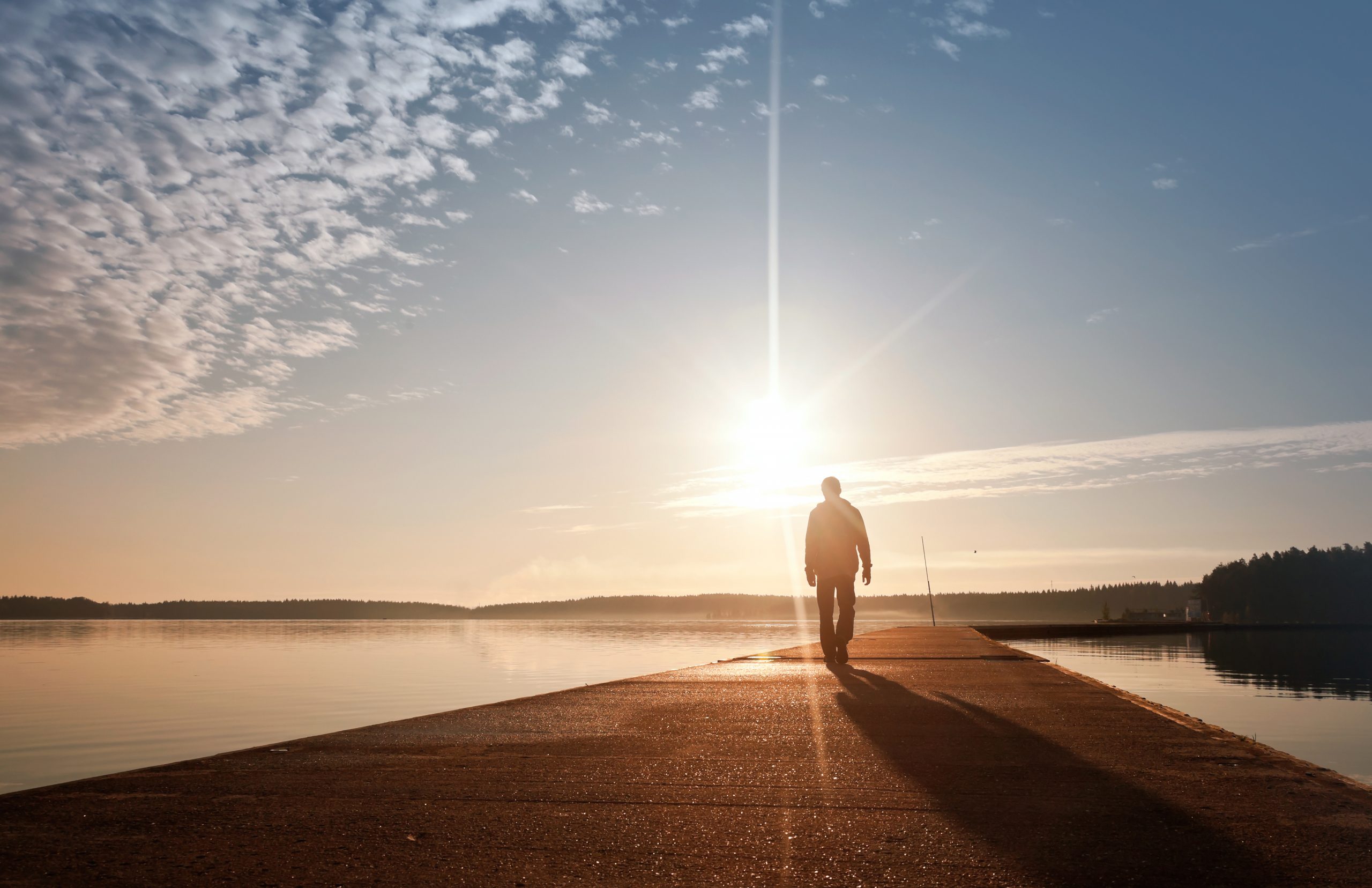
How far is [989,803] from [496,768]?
2339 millimetres

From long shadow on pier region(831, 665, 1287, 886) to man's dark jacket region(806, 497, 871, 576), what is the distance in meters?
5.73

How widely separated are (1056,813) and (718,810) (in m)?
1.31

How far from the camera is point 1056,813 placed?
3623mm

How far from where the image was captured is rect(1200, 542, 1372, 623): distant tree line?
13038 centimetres

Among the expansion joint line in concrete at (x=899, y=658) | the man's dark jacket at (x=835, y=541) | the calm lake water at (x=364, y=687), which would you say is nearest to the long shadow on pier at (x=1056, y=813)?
the man's dark jacket at (x=835, y=541)

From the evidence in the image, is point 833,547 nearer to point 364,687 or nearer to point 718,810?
point 718,810

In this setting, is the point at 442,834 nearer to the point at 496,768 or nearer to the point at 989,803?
the point at 496,768

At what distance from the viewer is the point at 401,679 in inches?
1055

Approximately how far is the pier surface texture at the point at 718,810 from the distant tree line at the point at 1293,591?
146514 millimetres

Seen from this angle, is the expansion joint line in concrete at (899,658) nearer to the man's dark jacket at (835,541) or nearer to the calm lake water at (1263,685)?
the man's dark jacket at (835,541)

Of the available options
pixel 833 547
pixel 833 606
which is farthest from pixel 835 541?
pixel 833 606

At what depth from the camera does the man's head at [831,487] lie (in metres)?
12.0

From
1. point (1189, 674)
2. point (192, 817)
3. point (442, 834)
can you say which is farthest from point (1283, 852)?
point (1189, 674)

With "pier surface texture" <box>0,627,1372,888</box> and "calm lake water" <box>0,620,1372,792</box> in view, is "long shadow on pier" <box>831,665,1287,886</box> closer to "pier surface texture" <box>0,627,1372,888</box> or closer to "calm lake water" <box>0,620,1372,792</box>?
"pier surface texture" <box>0,627,1372,888</box>
